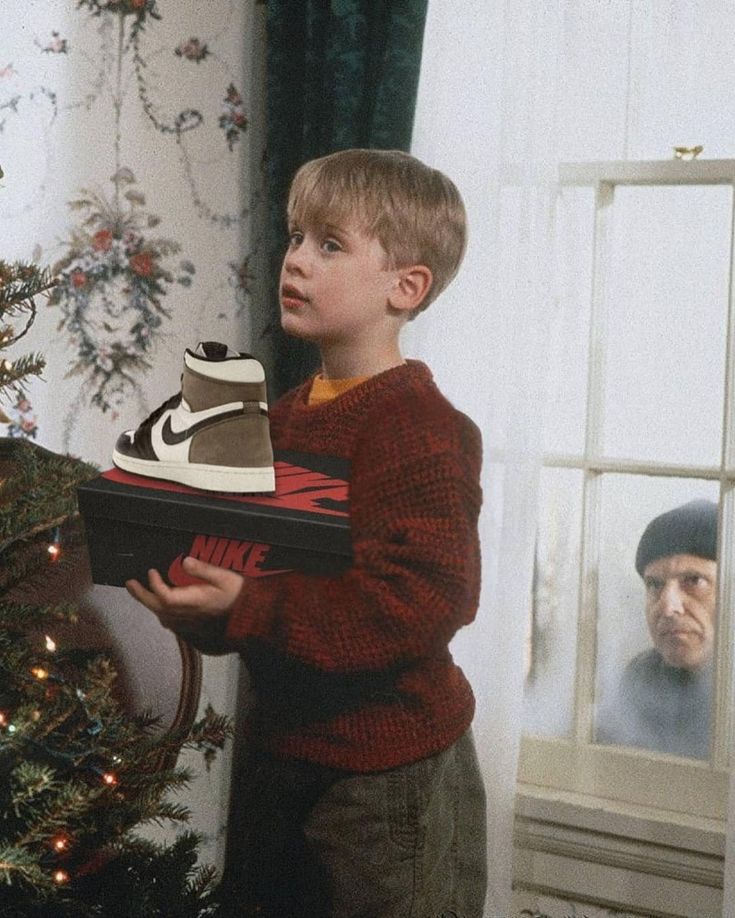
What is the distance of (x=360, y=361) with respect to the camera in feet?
3.44

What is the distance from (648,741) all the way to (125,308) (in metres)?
0.96

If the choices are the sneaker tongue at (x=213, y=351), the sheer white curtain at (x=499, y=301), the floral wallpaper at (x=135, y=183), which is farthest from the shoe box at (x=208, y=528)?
the floral wallpaper at (x=135, y=183)

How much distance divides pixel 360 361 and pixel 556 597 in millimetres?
665

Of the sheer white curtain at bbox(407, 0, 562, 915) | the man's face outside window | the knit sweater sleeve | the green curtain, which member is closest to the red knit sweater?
the knit sweater sleeve

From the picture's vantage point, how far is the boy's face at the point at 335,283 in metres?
1.02

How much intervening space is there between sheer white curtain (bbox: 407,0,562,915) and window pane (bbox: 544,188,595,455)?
0.31 ft

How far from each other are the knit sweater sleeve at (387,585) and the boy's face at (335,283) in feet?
0.47

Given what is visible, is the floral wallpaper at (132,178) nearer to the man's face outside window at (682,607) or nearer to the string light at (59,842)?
the man's face outside window at (682,607)

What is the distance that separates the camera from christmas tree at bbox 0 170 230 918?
867 mm

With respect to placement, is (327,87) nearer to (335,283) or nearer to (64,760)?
(335,283)

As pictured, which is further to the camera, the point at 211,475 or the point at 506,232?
the point at 506,232

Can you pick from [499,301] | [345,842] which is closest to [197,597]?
[345,842]

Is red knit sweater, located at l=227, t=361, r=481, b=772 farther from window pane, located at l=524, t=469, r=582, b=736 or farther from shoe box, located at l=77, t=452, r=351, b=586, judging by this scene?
window pane, located at l=524, t=469, r=582, b=736

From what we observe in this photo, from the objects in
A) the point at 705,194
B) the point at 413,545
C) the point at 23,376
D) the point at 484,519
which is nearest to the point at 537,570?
the point at 484,519
